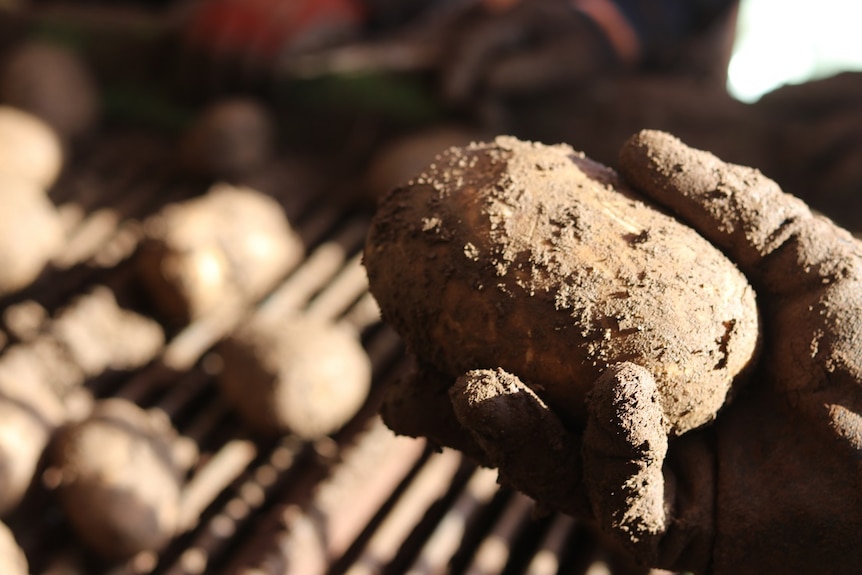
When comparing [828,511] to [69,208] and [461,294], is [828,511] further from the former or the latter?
[69,208]

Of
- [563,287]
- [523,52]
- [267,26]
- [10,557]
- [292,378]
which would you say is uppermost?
[563,287]

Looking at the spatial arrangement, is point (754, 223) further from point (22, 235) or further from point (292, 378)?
point (22, 235)

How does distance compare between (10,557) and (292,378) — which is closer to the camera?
(10,557)

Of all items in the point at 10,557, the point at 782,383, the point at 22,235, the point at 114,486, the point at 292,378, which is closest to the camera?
the point at 782,383

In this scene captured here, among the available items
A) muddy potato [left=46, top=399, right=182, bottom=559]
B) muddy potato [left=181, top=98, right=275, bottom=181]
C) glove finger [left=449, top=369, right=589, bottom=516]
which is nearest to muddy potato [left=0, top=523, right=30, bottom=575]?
muddy potato [left=46, top=399, right=182, bottom=559]

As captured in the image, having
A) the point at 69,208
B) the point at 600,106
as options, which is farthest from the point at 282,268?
the point at 600,106

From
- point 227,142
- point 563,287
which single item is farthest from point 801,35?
point 563,287
